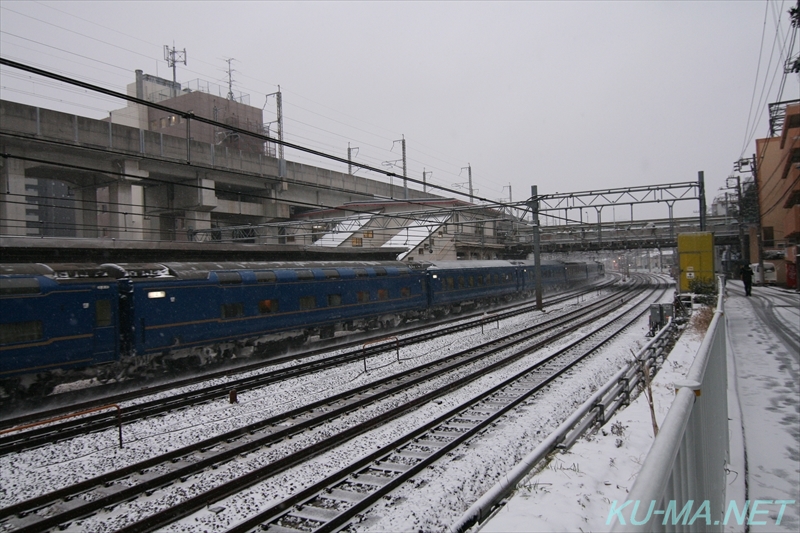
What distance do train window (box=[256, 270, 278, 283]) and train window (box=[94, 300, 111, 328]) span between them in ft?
15.3

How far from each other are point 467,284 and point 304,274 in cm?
1312

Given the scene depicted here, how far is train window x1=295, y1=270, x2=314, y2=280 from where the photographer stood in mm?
17953

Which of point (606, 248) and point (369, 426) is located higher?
point (606, 248)

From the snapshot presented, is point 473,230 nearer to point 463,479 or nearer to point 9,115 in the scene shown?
point 9,115

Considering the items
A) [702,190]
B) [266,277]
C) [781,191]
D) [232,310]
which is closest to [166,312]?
[232,310]

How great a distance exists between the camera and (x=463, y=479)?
23.2ft

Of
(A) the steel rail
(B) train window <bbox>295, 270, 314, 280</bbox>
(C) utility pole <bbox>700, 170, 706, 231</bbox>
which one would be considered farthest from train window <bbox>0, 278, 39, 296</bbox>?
(C) utility pole <bbox>700, 170, 706, 231</bbox>

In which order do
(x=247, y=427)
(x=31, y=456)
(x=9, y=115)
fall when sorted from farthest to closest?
(x=9, y=115), (x=247, y=427), (x=31, y=456)

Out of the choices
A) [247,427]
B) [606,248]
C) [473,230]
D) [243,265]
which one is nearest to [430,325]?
[243,265]

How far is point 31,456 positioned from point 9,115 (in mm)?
17741

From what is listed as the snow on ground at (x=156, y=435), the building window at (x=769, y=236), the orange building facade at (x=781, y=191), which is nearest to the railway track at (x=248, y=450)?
the snow on ground at (x=156, y=435)

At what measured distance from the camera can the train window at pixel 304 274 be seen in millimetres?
17953

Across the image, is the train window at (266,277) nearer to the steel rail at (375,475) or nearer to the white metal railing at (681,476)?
the steel rail at (375,475)

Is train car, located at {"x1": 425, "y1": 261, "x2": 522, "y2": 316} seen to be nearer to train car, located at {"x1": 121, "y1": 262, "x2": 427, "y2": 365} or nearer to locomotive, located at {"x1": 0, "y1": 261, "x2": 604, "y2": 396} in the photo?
locomotive, located at {"x1": 0, "y1": 261, "x2": 604, "y2": 396}
